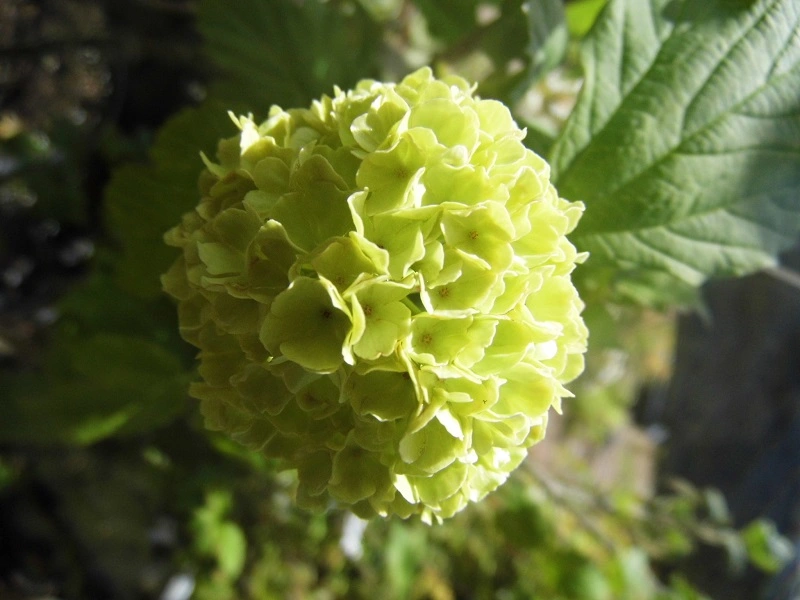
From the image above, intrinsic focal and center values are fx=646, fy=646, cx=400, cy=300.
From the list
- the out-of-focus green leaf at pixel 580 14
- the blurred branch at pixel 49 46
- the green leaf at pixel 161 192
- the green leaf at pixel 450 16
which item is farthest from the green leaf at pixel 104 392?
the out-of-focus green leaf at pixel 580 14

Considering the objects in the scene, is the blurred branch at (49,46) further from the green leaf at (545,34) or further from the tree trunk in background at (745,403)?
the tree trunk in background at (745,403)

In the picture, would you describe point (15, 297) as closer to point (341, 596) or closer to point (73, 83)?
point (73, 83)

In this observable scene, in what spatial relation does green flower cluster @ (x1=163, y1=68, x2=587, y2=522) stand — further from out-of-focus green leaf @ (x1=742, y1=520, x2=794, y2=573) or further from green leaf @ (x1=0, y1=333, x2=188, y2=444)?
out-of-focus green leaf @ (x1=742, y1=520, x2=794, y2=573)

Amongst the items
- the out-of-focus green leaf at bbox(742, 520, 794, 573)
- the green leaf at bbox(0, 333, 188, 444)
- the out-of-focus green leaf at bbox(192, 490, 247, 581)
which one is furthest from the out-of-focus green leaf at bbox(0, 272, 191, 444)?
the out-of-focus green leaf at bbox(742, 520, 794, 573)

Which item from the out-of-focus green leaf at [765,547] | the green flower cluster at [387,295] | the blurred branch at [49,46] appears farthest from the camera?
the out-of-focus green leaf at [765,547]

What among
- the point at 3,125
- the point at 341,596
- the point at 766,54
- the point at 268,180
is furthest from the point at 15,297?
the point at 766,54
